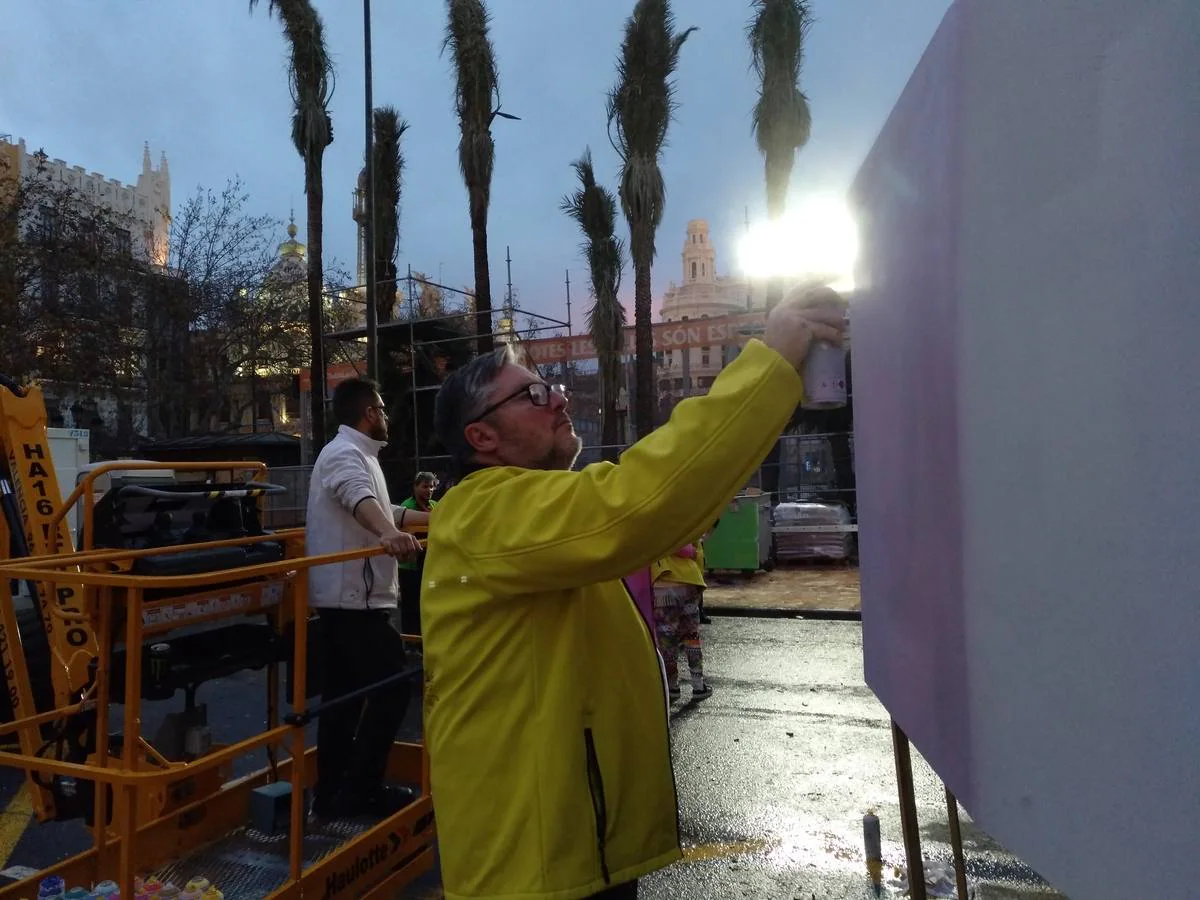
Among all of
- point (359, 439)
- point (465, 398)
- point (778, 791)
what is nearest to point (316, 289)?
point (359, 439)

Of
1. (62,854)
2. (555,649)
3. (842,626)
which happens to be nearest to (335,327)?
(842,626)

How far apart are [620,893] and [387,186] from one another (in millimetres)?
21774

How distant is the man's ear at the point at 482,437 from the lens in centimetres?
175

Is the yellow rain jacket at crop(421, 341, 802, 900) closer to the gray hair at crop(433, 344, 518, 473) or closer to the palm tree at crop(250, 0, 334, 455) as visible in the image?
the gray hair at crop(433, 344, 518, 473)

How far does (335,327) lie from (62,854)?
873 inches

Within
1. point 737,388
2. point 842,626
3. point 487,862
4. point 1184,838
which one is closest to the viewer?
point 1184,838

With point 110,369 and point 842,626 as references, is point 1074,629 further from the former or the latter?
point 110,369

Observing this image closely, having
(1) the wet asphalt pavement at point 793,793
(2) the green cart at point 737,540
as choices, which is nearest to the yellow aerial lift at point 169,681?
(1) the wet asphalt pavement at point 793,793

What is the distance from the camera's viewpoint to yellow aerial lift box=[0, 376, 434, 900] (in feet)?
9.30

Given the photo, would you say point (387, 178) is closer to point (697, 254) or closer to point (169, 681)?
point (169, 681)

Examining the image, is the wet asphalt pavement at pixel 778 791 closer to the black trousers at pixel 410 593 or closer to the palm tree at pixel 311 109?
the black trousers at pixel 410 593

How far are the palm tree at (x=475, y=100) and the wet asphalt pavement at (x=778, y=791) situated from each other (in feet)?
43.4

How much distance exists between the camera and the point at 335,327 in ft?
81.8

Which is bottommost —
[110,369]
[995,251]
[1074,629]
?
[1074,629]
